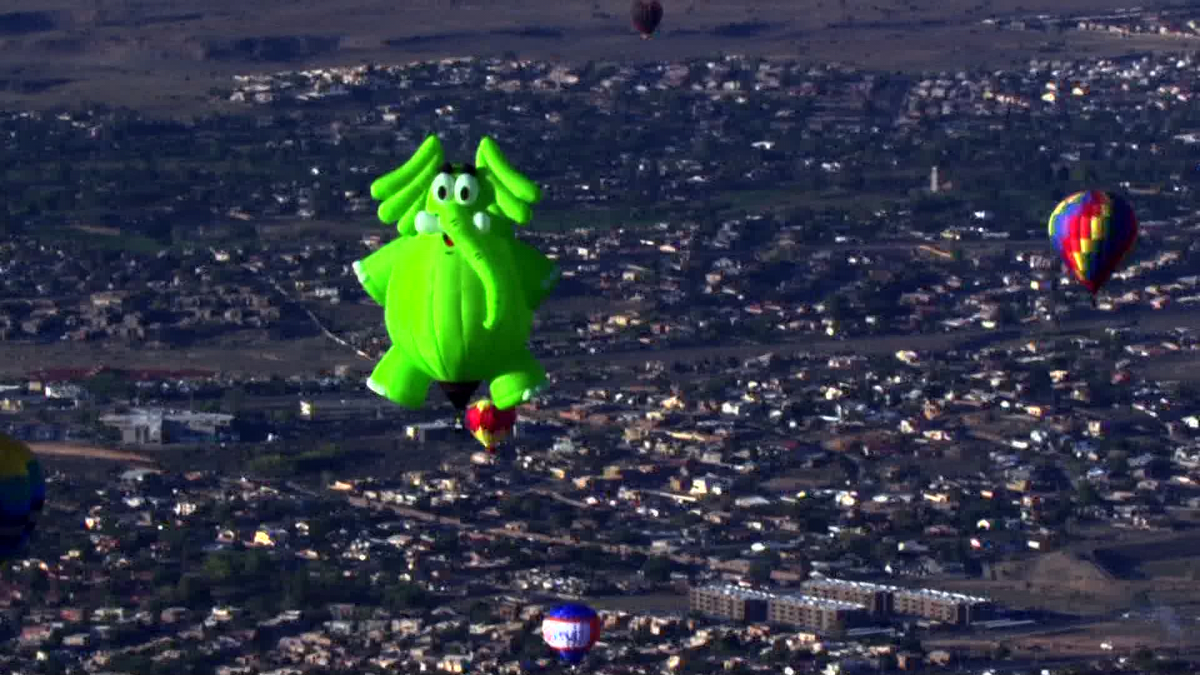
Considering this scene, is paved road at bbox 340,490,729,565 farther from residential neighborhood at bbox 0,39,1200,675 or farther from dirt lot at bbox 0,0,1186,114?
dirt lot at bbox 0,0,1186,114

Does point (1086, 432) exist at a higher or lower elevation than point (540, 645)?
higher

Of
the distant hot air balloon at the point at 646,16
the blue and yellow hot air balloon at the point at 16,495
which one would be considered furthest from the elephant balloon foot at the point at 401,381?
the distant hot air balloon at the point at 646,16

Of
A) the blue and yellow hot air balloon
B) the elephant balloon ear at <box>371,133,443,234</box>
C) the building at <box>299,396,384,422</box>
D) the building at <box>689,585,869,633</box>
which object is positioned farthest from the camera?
the building at <box>299,396,384,422</box>

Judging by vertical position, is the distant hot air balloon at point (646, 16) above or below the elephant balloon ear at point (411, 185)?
above

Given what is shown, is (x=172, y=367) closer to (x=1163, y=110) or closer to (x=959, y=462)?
(x=959, y=462)

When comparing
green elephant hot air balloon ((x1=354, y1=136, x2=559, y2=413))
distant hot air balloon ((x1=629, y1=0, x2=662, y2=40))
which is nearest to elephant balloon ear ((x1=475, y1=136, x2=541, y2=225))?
green elephant hot air balloon ((x1=354, y1=136, x2=559, y2=413))

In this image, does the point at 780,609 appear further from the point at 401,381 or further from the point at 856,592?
the point at 401,381

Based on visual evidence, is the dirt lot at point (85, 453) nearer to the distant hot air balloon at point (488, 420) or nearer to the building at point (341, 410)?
the building at point (341, 410)

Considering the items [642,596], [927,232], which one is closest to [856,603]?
[642,596]
